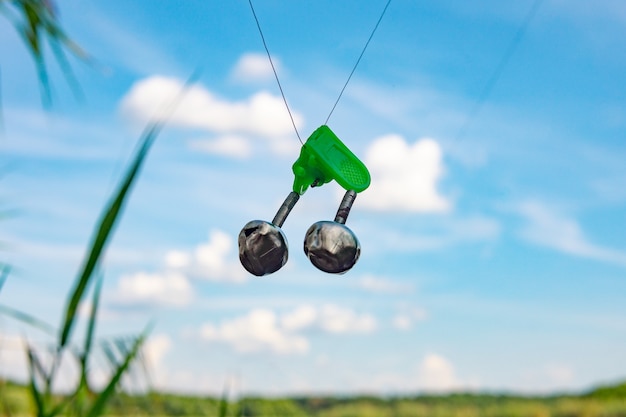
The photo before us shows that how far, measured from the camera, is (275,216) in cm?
135

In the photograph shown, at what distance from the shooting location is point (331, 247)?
1233 mm

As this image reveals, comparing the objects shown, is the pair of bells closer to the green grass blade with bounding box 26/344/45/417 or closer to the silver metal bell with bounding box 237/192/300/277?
the silver metal bell with bounding box 237/192/300/277

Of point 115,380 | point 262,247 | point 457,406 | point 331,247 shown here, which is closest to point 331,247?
point 331,247

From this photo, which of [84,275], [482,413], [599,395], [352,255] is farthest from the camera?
[599,395]

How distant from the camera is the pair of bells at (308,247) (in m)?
1.24

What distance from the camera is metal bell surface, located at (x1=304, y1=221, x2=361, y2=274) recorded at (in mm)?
1237

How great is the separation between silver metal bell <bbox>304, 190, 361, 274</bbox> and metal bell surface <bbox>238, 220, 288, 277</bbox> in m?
0.04

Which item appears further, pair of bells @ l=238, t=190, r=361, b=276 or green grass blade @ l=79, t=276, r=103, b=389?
pair of bells @ l=238, t=190, r=361, b=276

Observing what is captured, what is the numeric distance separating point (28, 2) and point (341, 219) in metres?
0.77

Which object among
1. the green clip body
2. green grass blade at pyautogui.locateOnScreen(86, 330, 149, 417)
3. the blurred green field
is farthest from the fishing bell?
the blurred green field

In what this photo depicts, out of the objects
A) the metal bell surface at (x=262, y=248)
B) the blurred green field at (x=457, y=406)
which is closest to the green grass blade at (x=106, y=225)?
the metal bell surface at (x=262, y=248)

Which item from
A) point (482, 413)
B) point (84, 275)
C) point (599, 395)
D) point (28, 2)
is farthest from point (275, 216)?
point (599, 395)

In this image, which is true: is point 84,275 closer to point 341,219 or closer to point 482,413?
point 341,219

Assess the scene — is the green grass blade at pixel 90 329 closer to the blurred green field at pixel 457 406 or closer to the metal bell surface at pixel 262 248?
the metal bell surface at pixel 262 248
